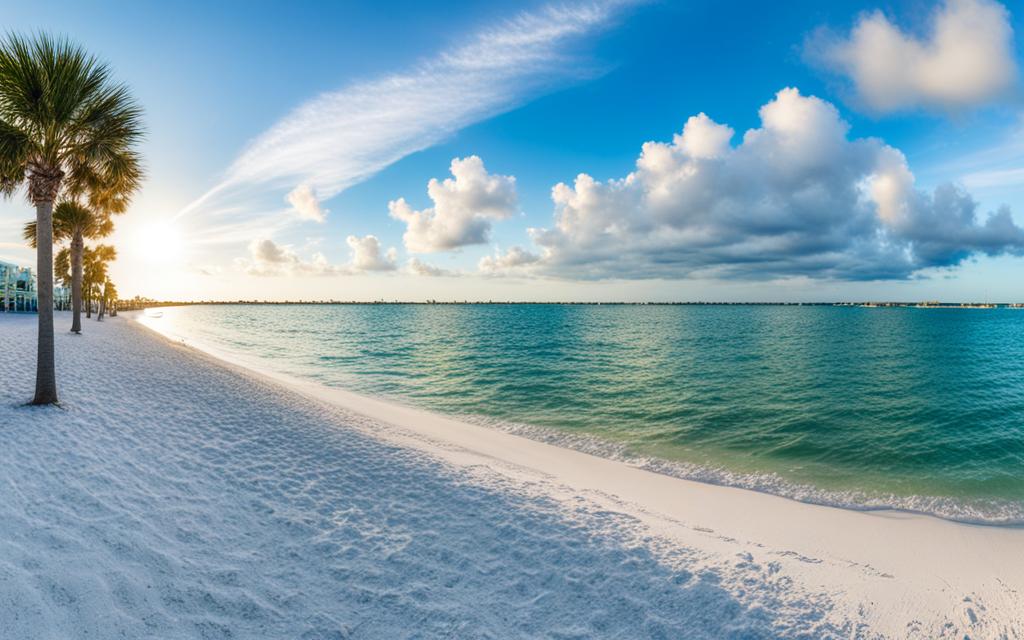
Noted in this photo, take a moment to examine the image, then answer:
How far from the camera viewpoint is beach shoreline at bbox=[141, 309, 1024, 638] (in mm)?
6531

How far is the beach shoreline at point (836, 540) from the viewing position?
6.53m

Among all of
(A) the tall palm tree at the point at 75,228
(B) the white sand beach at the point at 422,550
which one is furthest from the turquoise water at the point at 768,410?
(A) the tall palm tree at the point at 75,228

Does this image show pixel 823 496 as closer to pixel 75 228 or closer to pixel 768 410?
pixel 768 410

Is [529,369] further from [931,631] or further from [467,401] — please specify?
[931,631]

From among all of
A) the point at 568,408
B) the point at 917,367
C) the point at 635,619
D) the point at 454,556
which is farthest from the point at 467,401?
the point at 917,367

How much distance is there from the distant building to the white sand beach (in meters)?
122

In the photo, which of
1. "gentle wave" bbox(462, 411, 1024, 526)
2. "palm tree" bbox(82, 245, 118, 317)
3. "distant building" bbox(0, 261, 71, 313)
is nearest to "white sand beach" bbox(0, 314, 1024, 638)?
"gentle wave" bbox(462, 411, 1024, 526)

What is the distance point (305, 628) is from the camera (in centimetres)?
509

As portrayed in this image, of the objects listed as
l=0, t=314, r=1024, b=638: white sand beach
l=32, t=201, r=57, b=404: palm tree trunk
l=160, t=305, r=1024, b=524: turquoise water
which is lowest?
l=160, t=305, r=1024, b=524: turquoise water

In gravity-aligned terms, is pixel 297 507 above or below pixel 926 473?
above

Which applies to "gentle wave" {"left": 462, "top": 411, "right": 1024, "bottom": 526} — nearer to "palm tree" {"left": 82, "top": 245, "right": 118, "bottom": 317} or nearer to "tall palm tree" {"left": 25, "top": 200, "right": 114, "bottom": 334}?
"tall palm tree" {"left": 25, "top": 200, "right": 114, "bottom": 334}

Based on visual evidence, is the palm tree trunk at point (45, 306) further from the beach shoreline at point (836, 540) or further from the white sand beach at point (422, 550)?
the beach shoreline at point (836, 540)

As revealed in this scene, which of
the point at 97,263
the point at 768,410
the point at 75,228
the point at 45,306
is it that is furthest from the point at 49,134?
the point at 97,263

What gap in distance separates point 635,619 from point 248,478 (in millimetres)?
7828
